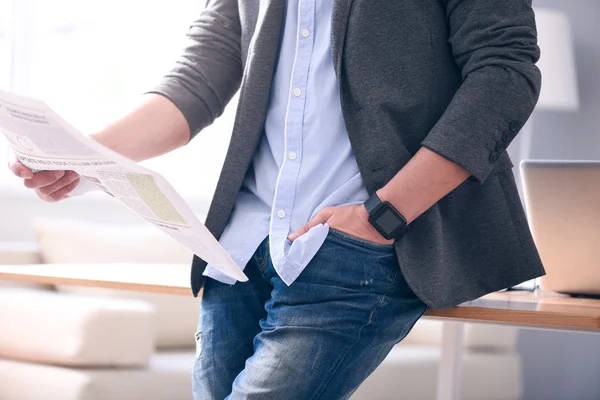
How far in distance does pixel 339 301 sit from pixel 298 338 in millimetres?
67

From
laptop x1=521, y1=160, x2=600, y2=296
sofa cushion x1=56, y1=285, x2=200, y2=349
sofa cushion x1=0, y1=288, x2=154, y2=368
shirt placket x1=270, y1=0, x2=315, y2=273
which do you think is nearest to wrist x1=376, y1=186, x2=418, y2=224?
shirt placket x1=270, y1=0, x2=315, y2=273

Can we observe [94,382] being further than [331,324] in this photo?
Yes

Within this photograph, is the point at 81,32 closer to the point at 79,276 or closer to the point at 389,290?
the point at 79,276

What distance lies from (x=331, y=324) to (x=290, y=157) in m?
0.23

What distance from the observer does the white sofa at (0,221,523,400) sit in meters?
2.36

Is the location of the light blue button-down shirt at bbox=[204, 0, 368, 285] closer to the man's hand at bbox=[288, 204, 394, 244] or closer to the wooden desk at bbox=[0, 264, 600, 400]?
the man's hand at bbox=[288, 204, 394, 244]

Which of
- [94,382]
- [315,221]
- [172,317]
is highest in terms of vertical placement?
[315,221]

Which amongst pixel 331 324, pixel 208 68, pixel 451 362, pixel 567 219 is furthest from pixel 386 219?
pixel 451 362

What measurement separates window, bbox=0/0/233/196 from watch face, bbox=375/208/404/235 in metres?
2.73

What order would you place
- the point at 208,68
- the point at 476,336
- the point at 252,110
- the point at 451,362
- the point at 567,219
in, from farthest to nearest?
1. the point at 476,336
2. the point at 451,362
3. the point at 567,219
4. the point at 208,68
5. the point at 252,110

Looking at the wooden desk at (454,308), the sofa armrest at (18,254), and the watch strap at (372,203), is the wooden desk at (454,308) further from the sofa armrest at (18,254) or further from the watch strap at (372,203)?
the sofa armrest at (18,254)

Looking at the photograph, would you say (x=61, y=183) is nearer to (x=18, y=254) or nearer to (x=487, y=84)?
(x=487, y=84)

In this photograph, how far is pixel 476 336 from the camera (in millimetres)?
3027

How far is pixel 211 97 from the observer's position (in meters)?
1.30
